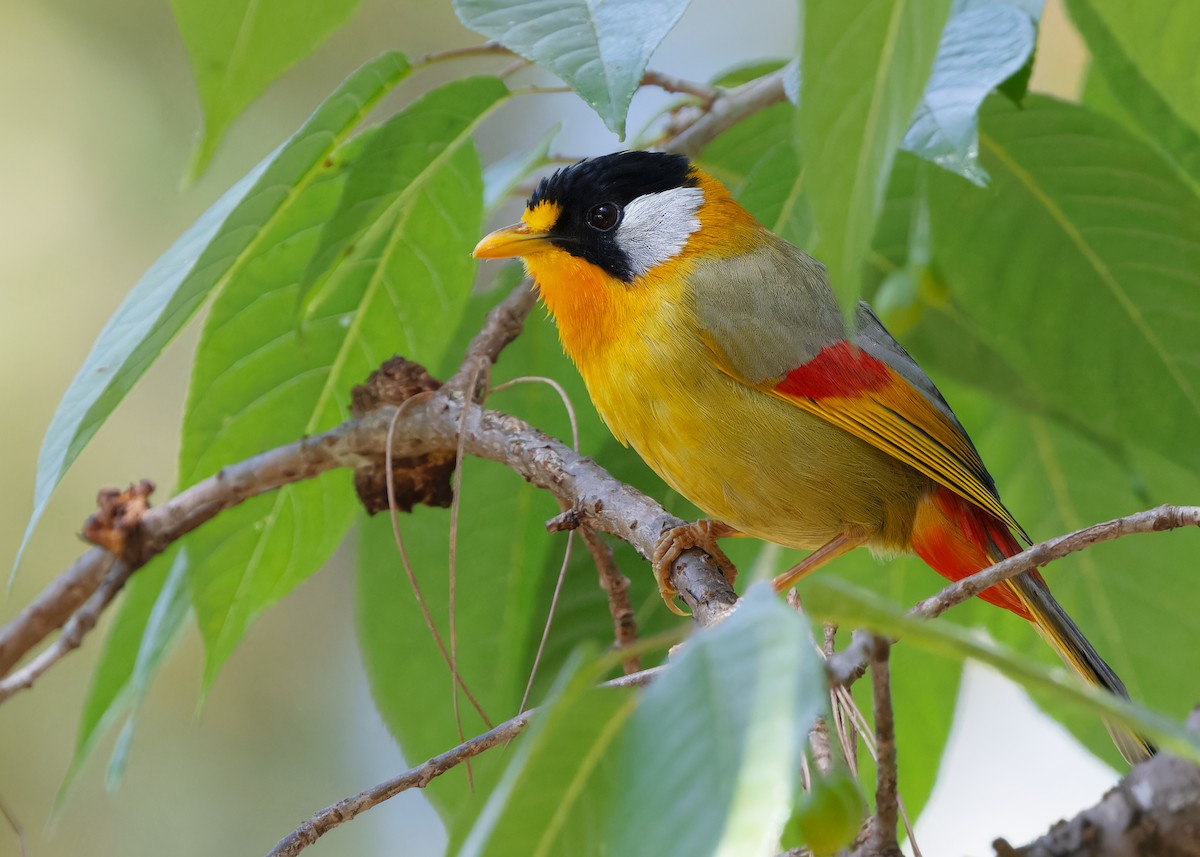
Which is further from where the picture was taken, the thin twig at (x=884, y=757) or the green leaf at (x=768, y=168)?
the green leaf at (x=768, y=168)

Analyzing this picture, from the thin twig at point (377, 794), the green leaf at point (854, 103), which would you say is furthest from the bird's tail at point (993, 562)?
the green leaf at point (854, 103)

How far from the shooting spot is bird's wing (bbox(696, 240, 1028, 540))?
2.24m

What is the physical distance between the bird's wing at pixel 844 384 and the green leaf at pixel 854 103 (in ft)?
4.07

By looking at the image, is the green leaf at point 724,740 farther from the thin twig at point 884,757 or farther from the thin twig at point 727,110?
the thin twig at point 727,110

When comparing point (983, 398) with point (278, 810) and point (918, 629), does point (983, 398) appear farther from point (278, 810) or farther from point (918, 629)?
point (278, 810)

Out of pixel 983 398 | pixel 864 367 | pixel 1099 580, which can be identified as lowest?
pixel 1099 580

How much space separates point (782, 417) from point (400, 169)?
822 mm

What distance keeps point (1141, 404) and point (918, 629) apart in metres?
1.42

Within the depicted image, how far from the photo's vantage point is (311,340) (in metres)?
2.27

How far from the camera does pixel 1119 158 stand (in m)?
2.01

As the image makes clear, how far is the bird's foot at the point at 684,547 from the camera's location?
187 centimetres

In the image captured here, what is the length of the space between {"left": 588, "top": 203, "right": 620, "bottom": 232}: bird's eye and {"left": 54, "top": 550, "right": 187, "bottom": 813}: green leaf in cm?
111

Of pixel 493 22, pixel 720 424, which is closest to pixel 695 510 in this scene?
pixel 720 424

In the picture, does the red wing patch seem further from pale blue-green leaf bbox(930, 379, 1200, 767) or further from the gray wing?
pale blue-green leaf bbox(930, 379, 1200, 767)
